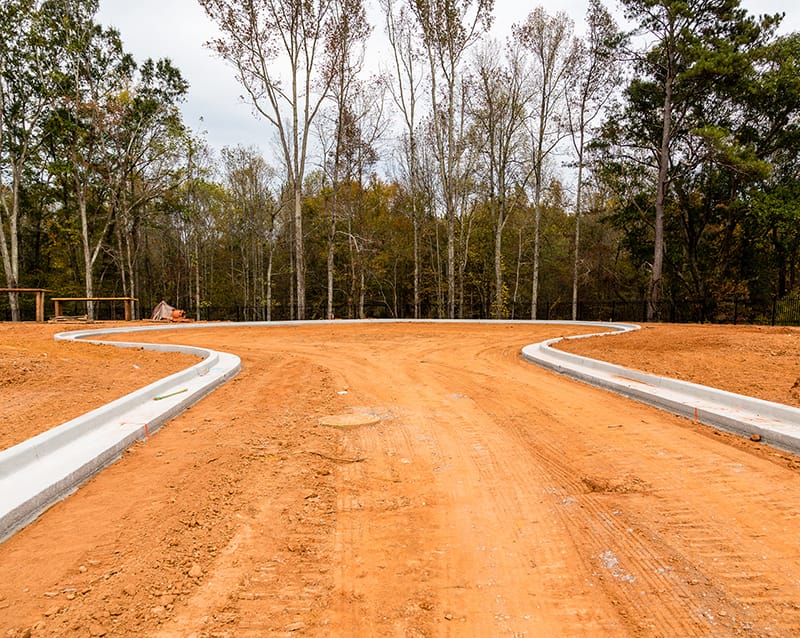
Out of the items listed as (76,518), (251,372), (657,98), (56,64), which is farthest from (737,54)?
(56,64)

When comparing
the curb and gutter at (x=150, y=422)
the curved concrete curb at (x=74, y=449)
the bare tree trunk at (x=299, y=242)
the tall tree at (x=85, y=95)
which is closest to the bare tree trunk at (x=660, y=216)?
the curb and gutter at (x=150, y=422)

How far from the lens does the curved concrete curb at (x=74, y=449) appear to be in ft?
8.61

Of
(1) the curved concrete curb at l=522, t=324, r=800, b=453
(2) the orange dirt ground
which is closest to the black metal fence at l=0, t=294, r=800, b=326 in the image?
(1) the curved concrete curb at l=522, t=324, r=800, b=453

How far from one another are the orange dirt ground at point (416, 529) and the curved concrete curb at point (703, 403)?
0.22m

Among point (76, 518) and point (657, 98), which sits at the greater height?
point (657, 98)

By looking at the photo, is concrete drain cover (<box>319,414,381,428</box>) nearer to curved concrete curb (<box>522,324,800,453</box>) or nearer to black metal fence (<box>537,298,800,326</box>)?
curved concrete curb (<box>522,324,800,453</box>)

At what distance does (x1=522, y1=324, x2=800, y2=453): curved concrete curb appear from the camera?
3896mm

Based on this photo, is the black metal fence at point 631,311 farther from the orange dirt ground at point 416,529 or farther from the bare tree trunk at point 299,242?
the orange dirt ground at point 416,529

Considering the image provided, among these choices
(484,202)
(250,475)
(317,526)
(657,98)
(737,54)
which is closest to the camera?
(317,526)

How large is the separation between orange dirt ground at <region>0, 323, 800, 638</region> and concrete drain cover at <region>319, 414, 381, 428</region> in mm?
119

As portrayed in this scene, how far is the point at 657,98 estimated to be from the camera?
22156 millimetres

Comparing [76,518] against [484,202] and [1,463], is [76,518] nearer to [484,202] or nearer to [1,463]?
[1,463]

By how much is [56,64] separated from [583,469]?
30392 millimetres

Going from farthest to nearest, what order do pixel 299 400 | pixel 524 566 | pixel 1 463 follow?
pixel 299 400 < pixel 1 463 < pixel 524 566
